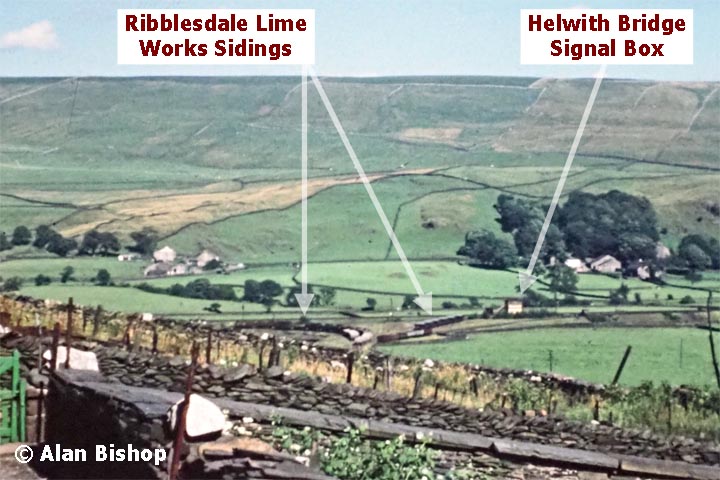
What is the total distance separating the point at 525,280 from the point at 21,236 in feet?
11.4

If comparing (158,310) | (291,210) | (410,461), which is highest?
(291,210)

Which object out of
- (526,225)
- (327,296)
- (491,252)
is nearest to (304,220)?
(327,296)

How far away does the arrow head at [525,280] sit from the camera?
8562 millimetres

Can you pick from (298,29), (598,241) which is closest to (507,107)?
(598,241)

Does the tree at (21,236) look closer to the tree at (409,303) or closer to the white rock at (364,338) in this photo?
the white rock at (364,338)

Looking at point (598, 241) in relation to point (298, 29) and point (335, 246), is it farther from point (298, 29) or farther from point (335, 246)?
point (298, 29)

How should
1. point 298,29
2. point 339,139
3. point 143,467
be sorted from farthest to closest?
point 339,139 → point 298,29 → point 143,467

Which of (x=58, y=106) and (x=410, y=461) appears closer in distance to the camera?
(x=410, y=461)

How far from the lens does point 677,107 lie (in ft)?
29.2

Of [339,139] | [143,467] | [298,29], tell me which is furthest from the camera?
[339,139]

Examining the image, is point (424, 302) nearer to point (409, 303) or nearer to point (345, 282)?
point (409, 303)

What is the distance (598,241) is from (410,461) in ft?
6.88

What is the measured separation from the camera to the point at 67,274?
855cm

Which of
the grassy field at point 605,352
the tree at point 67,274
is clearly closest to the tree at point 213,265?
the tree at point 67,274
